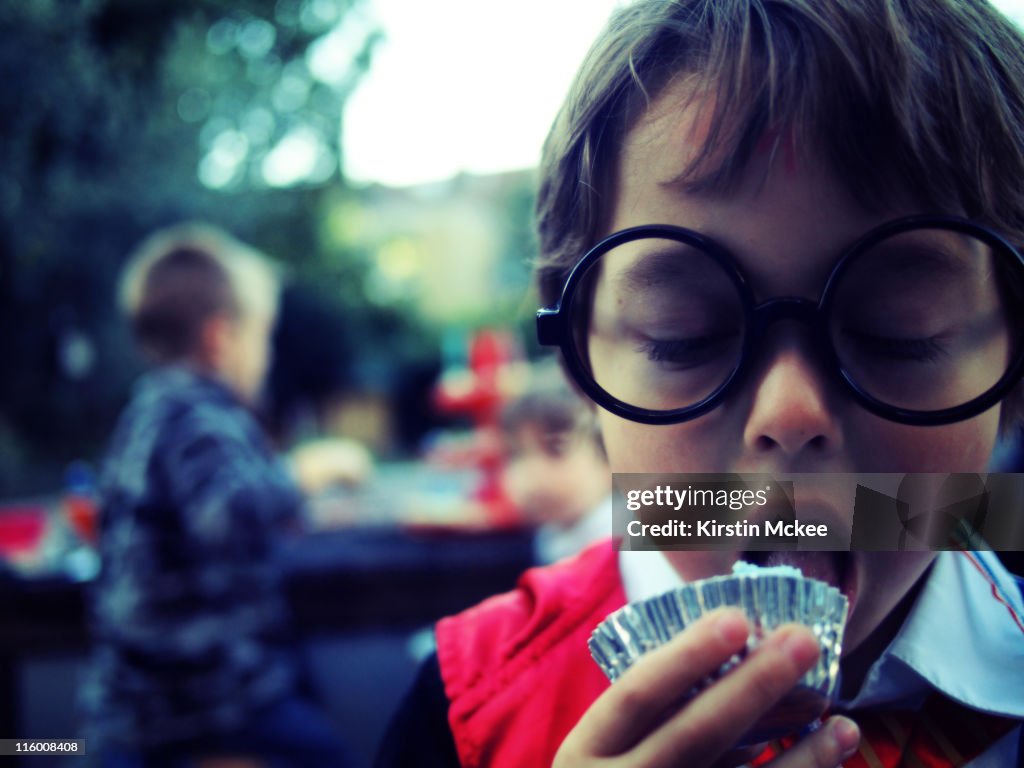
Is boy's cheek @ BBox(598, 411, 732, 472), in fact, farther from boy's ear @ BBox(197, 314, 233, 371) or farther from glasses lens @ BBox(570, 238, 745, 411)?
boy's ear @ BBox(197, 314, 233, 371)

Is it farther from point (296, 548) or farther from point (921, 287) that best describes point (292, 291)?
point (921, 287)

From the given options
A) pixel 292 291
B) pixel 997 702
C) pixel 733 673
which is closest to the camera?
pixel 733 673

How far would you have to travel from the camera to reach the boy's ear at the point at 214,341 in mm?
1845

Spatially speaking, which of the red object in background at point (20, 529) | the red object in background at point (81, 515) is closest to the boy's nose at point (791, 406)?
the red object in background at point (20, 529)

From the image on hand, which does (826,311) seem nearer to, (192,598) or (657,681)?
(657,681)

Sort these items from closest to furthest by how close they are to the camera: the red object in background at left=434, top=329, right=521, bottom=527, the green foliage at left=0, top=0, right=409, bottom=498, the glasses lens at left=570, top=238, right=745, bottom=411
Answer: the glasses lens at left=570, top=238, right=745, bottom=411
the green foliage at left=0, top=0, right=409, bottom=498
the red object in background at left=434, top=329, right=521, bottom=527

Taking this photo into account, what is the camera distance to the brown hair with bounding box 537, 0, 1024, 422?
0.48 meters

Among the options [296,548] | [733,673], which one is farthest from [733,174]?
[296,548]

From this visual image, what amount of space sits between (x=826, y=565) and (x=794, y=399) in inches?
4.7

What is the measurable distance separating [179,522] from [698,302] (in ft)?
4.46

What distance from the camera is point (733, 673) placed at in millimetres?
389

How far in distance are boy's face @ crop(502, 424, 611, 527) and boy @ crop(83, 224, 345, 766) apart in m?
0.52
